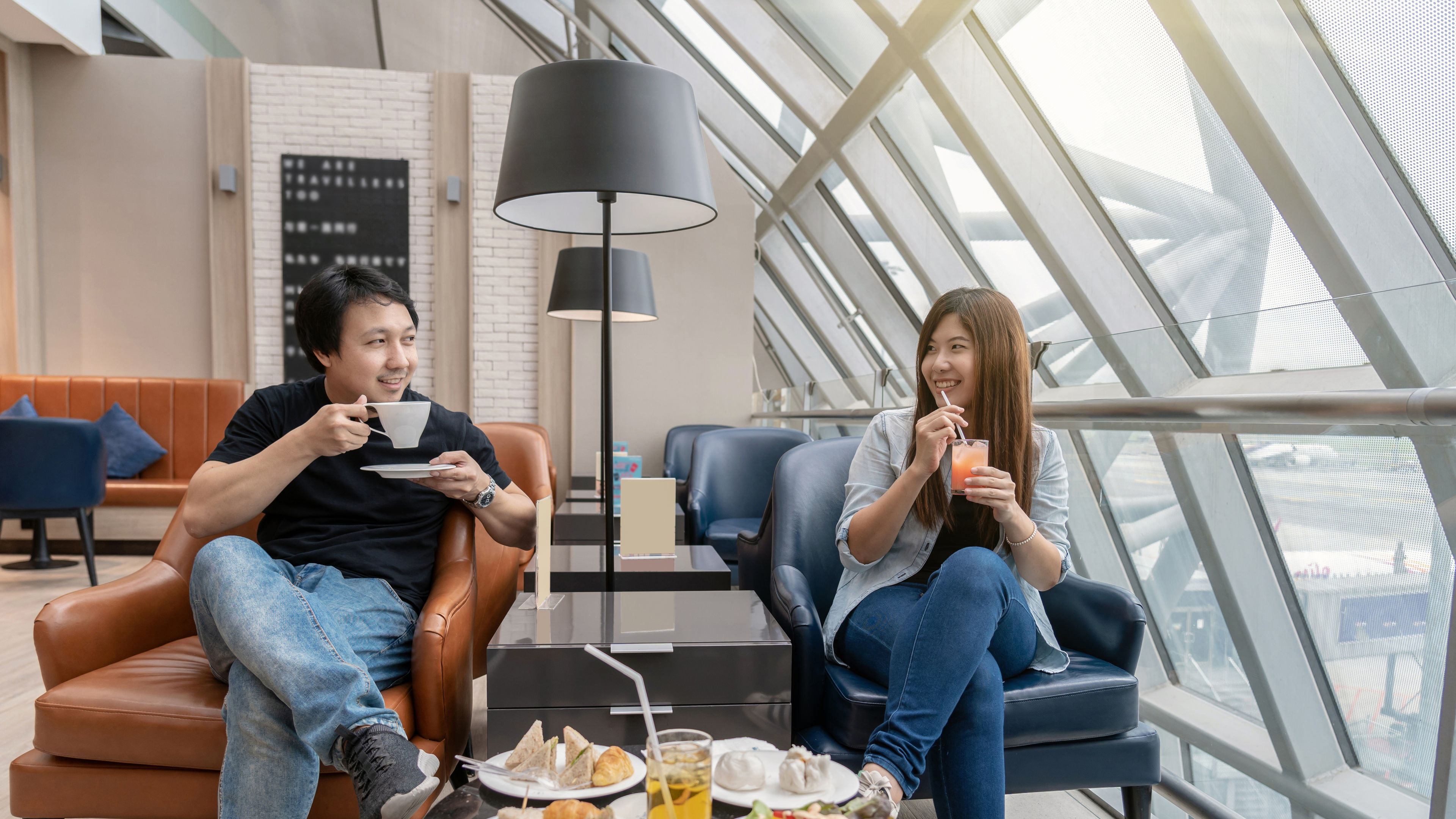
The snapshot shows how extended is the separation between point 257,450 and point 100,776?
25.5 inches

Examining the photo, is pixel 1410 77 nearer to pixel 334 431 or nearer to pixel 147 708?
pixel 334 431

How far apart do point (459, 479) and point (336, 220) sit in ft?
15.0

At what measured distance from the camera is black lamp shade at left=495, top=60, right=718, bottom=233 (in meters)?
1.64

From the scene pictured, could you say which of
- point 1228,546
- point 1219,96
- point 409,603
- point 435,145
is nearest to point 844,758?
point 409,603

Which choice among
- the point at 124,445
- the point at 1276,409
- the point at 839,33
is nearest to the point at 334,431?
the point at 1276,409

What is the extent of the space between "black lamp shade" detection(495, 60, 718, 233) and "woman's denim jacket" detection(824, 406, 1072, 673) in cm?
69

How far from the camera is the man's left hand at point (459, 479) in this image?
1725 millimetres

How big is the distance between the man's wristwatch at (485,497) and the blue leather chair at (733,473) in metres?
1.97

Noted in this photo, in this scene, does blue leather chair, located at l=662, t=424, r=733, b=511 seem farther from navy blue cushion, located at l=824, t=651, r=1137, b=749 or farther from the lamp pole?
navy blue cushion, located at l=824, t=651, r=1137, b=749

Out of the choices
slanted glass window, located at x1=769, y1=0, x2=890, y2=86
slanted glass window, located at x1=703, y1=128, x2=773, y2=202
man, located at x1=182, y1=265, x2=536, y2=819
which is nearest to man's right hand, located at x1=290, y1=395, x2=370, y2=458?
man, located at x1=182, y1=265, x2=536, y2=819

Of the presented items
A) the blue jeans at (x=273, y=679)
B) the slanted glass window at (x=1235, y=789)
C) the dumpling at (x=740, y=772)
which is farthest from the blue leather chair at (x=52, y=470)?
the slanted glass window at (x=1235, y=789)

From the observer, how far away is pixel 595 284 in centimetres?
412

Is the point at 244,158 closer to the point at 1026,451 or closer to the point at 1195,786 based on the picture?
the point at 1026,451

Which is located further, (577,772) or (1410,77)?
(1410,77)
